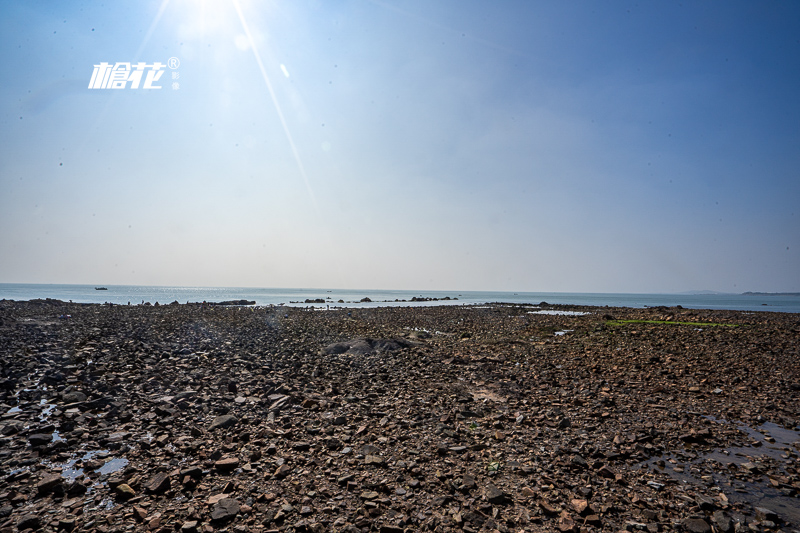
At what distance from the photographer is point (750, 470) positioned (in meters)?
6.15

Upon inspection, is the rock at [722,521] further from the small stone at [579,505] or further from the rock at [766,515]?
the small stone at [579,505]

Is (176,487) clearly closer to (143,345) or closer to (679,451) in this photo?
(679,451)

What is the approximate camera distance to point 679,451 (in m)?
6.95

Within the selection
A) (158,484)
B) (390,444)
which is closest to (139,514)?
(158,484)

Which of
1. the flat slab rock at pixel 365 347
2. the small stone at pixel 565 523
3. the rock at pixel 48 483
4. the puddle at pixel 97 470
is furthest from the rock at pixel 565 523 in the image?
the flat slab rock at pixel 365 347

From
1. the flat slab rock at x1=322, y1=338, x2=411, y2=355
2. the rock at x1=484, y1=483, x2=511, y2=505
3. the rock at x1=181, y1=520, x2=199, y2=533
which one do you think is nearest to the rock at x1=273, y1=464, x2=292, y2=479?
the rock at x1=181, y1=520, x2=199, y2=533

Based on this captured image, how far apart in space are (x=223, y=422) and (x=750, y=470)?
1048 cm

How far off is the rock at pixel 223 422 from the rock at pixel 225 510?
9.96 ft

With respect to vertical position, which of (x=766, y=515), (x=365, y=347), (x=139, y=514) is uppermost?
(x=139, y=514)

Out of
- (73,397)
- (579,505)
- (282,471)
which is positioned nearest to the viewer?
(579,505)

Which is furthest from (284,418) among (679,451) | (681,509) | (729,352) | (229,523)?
(729,352)

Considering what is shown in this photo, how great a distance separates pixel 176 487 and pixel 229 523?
56.9 inches

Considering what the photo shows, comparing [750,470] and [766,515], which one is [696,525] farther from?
[750,470]

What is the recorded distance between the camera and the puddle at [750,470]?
17.3ft
